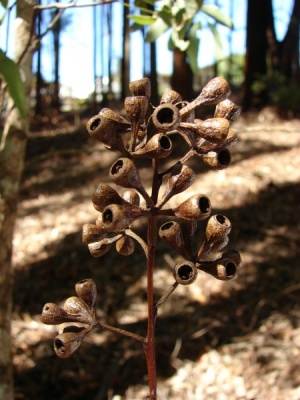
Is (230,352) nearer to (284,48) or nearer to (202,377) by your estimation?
(202,377)

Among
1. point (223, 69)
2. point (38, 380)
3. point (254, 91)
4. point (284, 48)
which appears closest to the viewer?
point (38, 380)

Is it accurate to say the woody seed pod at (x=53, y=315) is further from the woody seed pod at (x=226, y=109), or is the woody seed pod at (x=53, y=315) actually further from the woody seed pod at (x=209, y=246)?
the woody seed pod at (x=226, y=109)

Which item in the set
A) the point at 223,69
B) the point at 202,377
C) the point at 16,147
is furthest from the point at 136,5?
the point at 223,69

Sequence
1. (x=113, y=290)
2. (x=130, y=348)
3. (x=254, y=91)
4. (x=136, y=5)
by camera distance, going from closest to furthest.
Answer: (x=136, y=5)
(x=130, y=348)
(x=113, y=290)
(x=254, y=91)

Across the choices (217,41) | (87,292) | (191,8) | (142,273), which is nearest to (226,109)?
(87,292)

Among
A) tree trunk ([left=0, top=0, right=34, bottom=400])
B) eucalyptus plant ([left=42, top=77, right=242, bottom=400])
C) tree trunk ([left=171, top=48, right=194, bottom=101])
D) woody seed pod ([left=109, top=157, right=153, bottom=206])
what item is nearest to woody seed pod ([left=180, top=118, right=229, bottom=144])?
eucalyptus plant ([left=42, top=77, right=242, bottom=400])

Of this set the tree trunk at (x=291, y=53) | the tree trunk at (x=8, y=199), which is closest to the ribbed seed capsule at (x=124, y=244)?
the tree trunk at (x=8, y=199)
